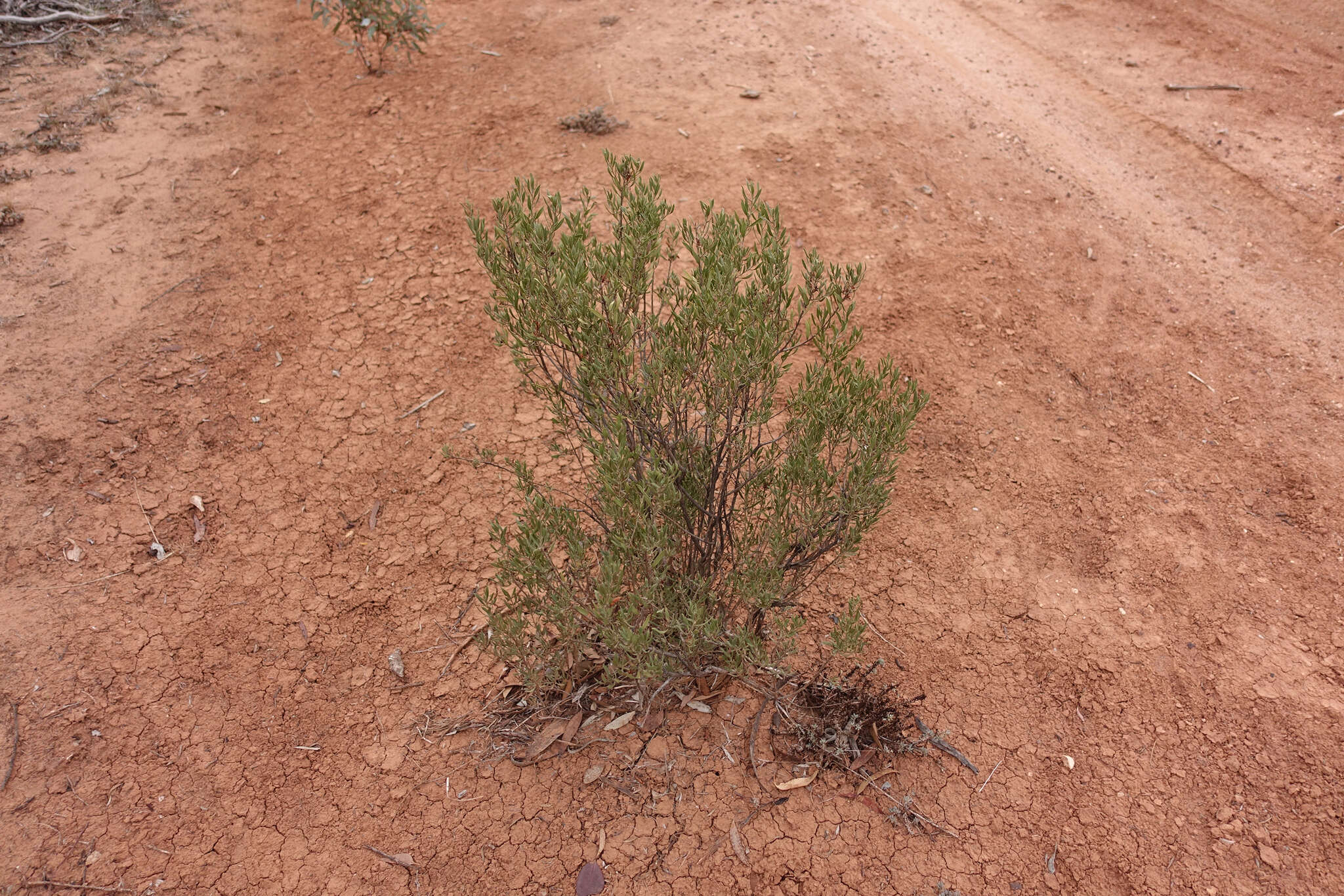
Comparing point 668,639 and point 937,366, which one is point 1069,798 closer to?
point 668,639

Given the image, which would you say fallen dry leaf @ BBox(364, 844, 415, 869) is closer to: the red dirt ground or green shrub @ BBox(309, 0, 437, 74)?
the red dirt ground

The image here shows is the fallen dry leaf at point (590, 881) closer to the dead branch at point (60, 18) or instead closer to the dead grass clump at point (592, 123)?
the dead grass clump at point (592, 123)

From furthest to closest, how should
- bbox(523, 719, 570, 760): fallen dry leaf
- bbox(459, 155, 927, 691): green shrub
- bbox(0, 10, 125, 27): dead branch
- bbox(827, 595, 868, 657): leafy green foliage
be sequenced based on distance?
bbox(0, 10, 125, 27): dead branch < bbox(523, 719, 570, 760): fallen dry leaf < bbox(827, 595, 868, 657): leafy green foliage < bbox(459, 155, 927, 691): green shrub

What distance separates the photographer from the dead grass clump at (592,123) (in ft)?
19.3

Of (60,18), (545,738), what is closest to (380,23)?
(60,18)

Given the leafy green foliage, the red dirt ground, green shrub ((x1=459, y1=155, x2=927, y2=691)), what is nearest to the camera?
green shrub ((x1=459, y1=155, x2=927, y2=691))

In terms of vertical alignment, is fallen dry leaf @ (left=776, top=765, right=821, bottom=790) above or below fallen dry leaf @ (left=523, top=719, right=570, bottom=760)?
above

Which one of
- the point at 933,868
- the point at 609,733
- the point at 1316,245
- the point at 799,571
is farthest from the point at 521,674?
the point at 1316,245

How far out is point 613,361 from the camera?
93.2 inches

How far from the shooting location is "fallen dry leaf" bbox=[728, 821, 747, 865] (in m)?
2.58

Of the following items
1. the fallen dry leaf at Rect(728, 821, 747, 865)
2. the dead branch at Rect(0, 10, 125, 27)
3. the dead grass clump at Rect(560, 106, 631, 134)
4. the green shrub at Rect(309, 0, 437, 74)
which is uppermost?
the green shrub at Rect(309, 0, 437, 74)

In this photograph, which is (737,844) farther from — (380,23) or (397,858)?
(380,23)

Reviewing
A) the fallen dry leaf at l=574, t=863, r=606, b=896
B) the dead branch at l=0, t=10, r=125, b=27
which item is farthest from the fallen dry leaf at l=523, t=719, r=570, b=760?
the dead branch at l=0, t=10, r=125, b=27

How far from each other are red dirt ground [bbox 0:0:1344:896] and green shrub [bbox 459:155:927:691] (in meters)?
0.58
